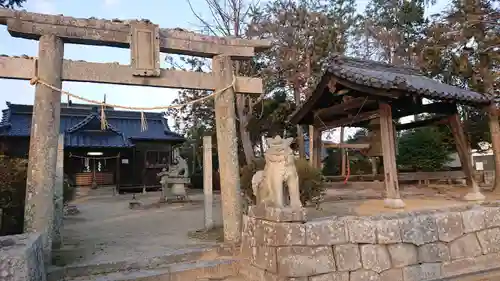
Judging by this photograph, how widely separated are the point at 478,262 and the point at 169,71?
5.54 m

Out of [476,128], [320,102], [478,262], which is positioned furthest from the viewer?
[476,128]

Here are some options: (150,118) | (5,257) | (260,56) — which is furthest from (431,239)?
(150,118)

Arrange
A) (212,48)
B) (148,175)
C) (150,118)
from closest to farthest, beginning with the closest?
1. (212,48)
2. (148,175)
3. (150,118)

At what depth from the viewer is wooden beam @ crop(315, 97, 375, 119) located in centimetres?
848

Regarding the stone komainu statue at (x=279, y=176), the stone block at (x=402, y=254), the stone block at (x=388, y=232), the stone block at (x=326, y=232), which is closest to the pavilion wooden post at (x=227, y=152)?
the stone komainu statue at (x=279, y=176)

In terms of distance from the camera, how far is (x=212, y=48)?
602cm

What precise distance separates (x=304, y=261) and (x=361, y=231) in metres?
0.86

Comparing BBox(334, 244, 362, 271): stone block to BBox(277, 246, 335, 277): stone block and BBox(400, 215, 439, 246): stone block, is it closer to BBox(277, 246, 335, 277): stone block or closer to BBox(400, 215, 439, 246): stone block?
BBox(277, 246, 335, 277): stone block

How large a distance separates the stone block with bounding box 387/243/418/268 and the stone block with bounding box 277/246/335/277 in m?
0.85

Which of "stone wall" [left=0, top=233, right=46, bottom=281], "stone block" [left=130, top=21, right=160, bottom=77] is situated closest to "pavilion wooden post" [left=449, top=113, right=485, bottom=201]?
"stone block" [left=130, top=21, right=160, bottom=77]

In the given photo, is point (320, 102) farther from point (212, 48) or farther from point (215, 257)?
point (215, 257)

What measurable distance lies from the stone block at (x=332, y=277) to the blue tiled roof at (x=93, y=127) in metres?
19.7

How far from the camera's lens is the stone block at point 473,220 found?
199 inches

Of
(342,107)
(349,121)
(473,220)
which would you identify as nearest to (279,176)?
(473,220)
